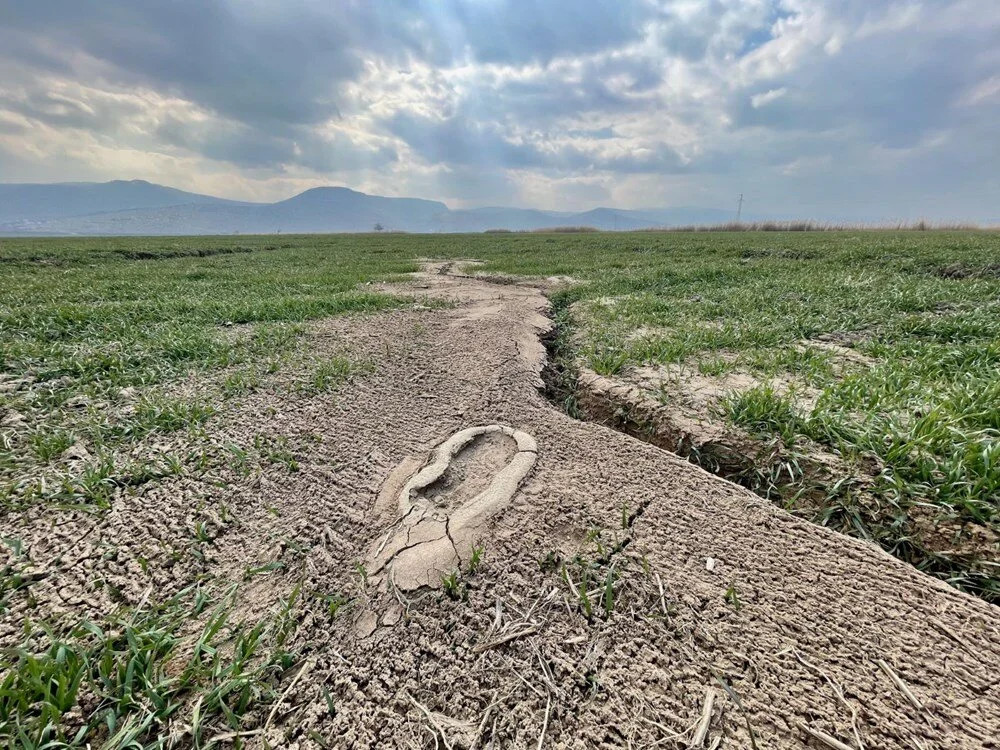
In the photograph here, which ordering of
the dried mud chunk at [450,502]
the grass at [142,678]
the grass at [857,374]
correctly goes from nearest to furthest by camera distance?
the grass at [142,678]
the dried mud chunk at [450,502]
the grass at [857,374]

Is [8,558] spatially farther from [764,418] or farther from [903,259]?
[903,259]

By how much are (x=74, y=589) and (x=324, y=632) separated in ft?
2.86

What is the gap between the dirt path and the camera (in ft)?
3.51

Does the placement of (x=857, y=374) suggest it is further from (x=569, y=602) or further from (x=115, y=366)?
(x=115, y=366)

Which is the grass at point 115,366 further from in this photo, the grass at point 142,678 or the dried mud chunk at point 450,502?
the dried mud chunk at point 450,502

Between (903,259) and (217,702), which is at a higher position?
(903,259)

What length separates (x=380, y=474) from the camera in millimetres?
2113

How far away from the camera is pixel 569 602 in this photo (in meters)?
1.38

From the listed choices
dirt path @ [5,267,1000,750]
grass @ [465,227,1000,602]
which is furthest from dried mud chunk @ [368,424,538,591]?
grass @ [465,227,1000,602]

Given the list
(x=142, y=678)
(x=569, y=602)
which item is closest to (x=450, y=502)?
(x=569, y=602)

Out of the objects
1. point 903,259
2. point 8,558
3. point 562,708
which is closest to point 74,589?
point 8,558

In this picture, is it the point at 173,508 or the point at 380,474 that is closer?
the point at 173,508

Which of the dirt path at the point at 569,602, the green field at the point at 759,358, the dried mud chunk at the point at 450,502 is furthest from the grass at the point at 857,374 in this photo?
the dried mud chunk at the point at 450,502

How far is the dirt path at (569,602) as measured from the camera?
3.51 ft
